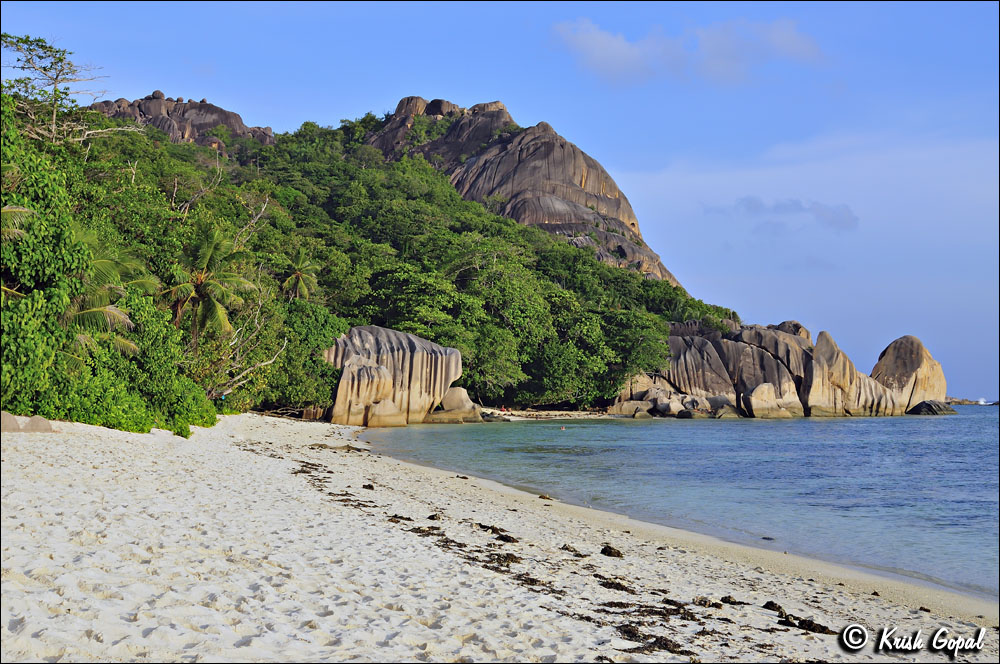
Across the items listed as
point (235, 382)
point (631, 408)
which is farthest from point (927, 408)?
point (235, 382)

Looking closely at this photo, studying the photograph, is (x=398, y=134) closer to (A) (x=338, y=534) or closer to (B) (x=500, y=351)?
(B) (x=500, y=351)

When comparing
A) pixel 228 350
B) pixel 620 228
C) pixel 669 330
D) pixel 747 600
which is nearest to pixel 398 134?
pixel 620 228

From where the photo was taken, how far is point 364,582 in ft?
16.8

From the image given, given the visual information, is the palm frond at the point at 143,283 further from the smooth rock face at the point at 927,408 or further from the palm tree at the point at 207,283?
the smooth rock face at the point at 927,408

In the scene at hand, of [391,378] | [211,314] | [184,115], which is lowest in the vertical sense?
[391,378]

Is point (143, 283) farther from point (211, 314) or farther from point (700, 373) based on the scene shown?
point (700, 373)

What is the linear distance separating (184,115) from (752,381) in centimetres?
6960

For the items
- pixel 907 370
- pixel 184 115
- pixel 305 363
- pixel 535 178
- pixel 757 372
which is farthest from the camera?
pixel 184 115

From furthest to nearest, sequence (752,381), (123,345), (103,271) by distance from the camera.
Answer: (752,381), (123,345), (103,271)

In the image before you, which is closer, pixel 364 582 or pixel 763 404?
pixel 364 582

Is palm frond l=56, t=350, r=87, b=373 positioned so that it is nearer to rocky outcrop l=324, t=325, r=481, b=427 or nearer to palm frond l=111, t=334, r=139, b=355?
palm frond l=111, t=334, r=139, b=355

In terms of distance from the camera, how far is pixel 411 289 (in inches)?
1421

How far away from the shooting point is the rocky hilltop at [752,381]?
41.4m

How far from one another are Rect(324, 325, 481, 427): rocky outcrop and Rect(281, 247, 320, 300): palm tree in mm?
3289
